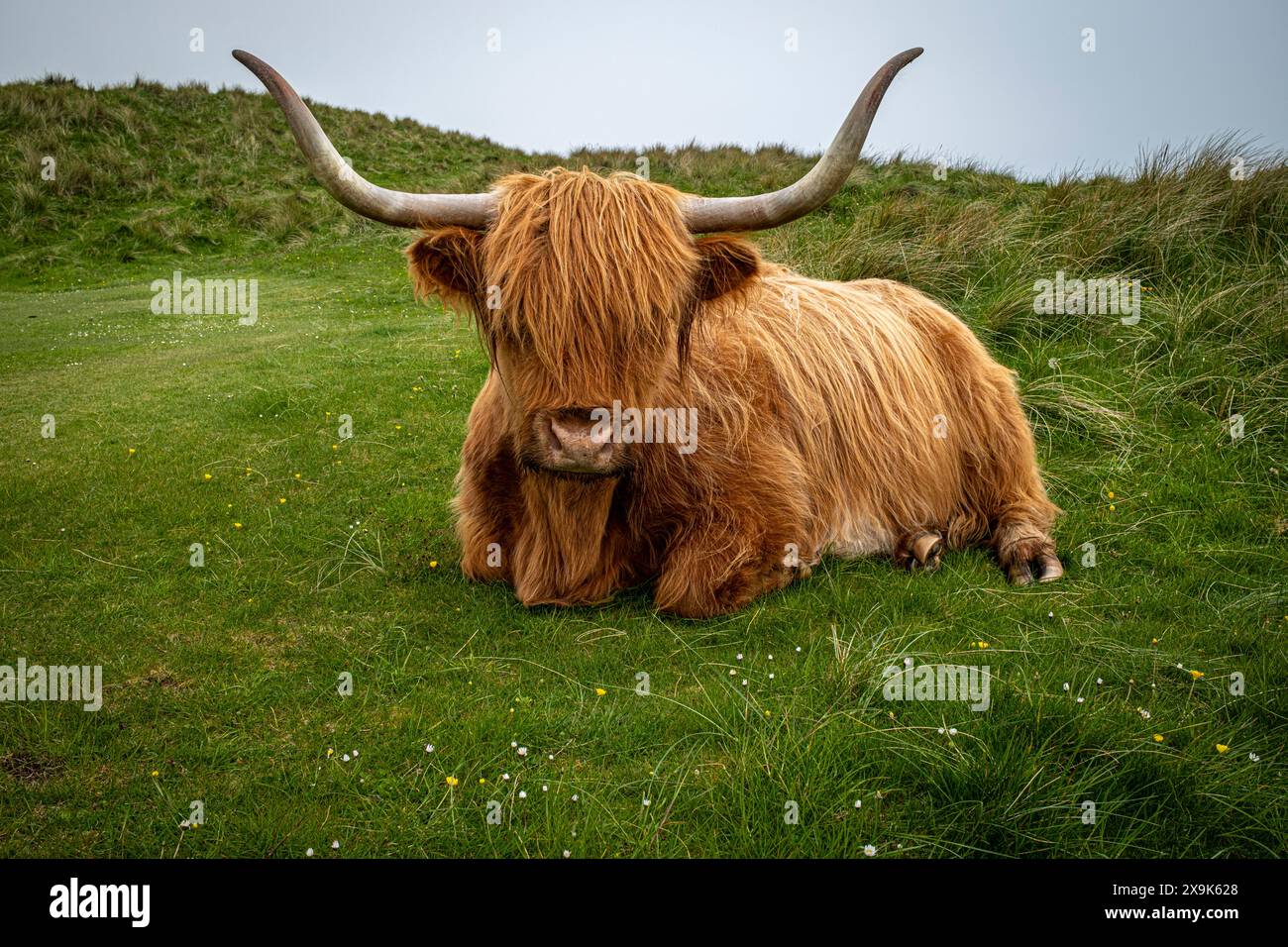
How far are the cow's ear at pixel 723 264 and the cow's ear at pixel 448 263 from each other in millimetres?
815

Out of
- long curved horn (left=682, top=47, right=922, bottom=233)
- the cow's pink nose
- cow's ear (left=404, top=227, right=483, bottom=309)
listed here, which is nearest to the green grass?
the cow's pink nose

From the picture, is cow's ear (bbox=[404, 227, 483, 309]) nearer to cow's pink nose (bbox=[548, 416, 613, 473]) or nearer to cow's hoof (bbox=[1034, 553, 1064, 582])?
cow's pink nose (bbox=[548, 416, 613, 473])

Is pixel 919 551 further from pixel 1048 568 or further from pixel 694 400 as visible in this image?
pixel 694 400

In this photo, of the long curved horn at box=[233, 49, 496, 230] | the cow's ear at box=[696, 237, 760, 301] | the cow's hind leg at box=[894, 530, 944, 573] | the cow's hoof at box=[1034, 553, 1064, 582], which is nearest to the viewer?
the long curved horn at box=[233, 49, 496, 230]

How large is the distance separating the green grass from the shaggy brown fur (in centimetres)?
22

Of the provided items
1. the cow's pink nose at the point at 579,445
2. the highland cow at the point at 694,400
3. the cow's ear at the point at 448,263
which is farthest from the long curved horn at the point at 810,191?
the cow's pink nose at the point at 579,445

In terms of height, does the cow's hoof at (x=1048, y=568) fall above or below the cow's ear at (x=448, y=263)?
below

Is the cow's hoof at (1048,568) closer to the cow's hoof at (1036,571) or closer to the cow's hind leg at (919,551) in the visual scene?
the cow's hoof at (1036,571)

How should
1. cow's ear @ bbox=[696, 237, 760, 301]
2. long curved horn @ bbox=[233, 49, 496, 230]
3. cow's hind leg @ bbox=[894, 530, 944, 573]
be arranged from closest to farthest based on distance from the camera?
1. long curved horn @ bbox=[233, 49, 496, 230]
2. cow's ear @ bbox=[696, 237, 760, 301]
3. cow's hind leg @ bbox=[894, 530, 944, 573]

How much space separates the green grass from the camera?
2084 millimetres

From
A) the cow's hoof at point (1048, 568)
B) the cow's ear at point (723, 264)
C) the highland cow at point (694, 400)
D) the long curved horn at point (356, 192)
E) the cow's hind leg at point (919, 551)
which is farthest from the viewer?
the cow's hind leg at point (919, 551)

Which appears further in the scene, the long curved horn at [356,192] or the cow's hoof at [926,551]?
the cow's hoof at [926,551]

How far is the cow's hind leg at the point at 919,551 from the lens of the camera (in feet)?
12.8

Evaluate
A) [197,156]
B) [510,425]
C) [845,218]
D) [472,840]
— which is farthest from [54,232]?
[472,840]
